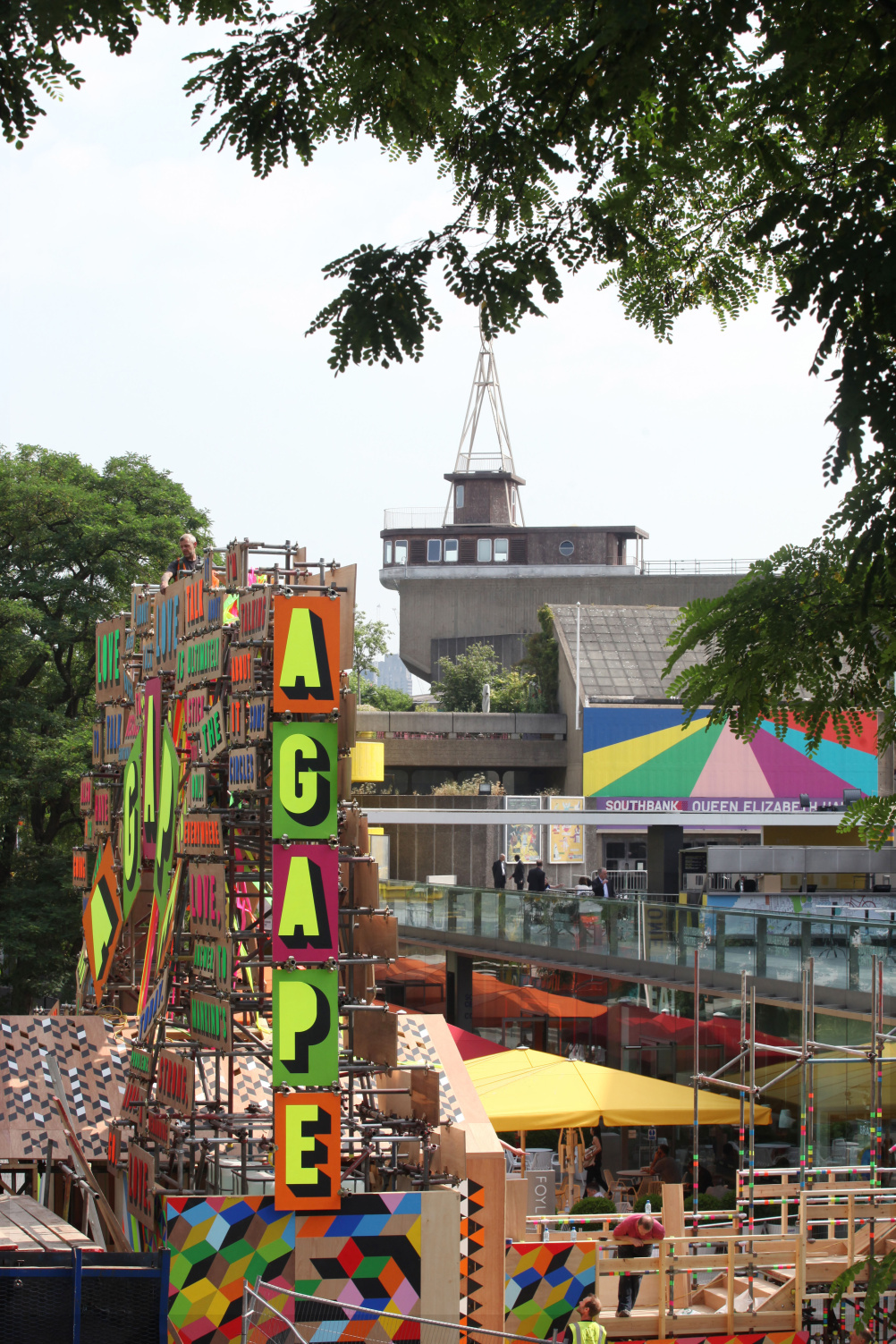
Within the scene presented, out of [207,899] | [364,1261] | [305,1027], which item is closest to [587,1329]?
[364,1261]

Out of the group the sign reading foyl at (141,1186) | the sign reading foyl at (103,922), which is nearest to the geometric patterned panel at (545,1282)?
the sign reading foyl at (141,1186)

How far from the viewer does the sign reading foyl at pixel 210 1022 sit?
1105 cm

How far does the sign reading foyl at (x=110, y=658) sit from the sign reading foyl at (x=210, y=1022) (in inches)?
255

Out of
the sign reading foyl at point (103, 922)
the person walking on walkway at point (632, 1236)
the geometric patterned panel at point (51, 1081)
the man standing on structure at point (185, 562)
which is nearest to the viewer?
the person walking on walkway at point (632, 1236)

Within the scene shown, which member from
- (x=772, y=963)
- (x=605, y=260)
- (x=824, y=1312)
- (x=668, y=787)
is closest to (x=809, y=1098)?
(x=772, y=963)

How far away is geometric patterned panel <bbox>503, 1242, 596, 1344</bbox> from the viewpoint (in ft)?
38.4

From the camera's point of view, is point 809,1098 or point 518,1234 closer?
point 518,1234

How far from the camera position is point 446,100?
464cm

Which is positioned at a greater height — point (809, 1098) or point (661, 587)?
point (661, 587)

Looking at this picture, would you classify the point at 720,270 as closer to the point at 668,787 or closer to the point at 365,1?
the point at 365,1

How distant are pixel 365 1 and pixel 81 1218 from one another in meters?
13.4

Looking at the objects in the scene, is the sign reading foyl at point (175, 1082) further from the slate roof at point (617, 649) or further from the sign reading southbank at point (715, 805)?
the slate roof at point (617, 649)

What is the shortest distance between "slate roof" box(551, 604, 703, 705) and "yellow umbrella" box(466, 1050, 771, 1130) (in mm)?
31273

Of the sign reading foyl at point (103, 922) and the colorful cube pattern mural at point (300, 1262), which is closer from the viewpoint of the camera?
the colorful cube pattern mural at point (300, 1262)
